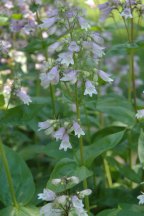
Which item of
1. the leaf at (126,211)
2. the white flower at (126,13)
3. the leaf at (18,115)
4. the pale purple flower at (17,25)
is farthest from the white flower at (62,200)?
the pale purple flower at (17,25)

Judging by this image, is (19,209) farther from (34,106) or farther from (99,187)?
(99,187)

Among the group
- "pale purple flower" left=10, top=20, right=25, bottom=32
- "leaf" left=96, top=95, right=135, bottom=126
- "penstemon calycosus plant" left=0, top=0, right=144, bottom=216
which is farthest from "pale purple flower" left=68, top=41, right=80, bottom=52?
"pale purple flower" left=10, top=20, right=25, bottom=32

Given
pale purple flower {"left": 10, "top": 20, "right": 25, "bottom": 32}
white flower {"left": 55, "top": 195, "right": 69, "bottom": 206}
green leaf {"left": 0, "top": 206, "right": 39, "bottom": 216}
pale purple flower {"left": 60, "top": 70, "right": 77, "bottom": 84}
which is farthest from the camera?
pale purple flower {"left": 10, "top": 20, "right": 25, "bottom": 32}

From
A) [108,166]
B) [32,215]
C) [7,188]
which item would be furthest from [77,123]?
[108,166]

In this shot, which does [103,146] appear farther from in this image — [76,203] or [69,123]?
[76,203]

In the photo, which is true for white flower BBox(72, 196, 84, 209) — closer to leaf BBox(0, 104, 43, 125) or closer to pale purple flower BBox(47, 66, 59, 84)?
pale purple flower BBox(47, 66, 59, 84)

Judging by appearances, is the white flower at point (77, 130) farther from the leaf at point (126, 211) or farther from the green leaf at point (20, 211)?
the green leaf at point (20, 211)
